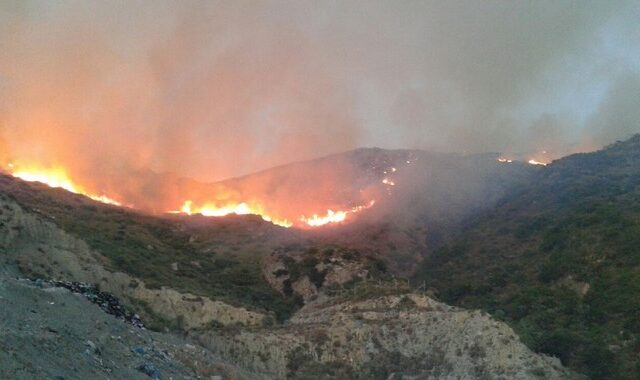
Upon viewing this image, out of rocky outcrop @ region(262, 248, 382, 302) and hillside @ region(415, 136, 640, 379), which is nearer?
hillside @ region(415, 136, 640, 379)

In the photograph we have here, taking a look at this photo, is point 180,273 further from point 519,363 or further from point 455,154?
point 455,154

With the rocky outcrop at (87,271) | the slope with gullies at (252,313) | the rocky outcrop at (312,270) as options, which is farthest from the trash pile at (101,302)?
the rocky outcrop at (312,270)

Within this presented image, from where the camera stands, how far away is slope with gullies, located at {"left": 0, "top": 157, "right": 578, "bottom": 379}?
44.2 meters

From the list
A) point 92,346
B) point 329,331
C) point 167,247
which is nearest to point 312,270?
point 167,247

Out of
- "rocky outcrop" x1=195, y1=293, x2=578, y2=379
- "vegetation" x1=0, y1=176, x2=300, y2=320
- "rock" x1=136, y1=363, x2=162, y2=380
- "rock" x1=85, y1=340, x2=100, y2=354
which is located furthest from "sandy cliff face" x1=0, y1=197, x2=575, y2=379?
"rock" x1=85, y1=340, x2=100, y2=354

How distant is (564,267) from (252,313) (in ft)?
145

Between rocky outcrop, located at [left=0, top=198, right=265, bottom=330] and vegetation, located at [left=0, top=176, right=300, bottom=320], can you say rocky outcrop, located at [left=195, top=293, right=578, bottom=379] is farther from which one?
vegetation, located at [left=0, top=176, right=300, bottom=320]

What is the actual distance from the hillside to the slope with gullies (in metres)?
11.3

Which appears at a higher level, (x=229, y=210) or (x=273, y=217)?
(x=229, y=210)

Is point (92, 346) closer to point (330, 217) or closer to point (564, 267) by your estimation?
point (564, 267)

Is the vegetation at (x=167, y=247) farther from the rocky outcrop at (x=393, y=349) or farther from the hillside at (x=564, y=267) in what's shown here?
the hillside at (x=564, y=267)

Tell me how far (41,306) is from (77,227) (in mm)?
56190

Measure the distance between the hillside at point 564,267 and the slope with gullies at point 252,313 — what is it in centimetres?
1131

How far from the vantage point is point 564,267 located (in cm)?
8006
